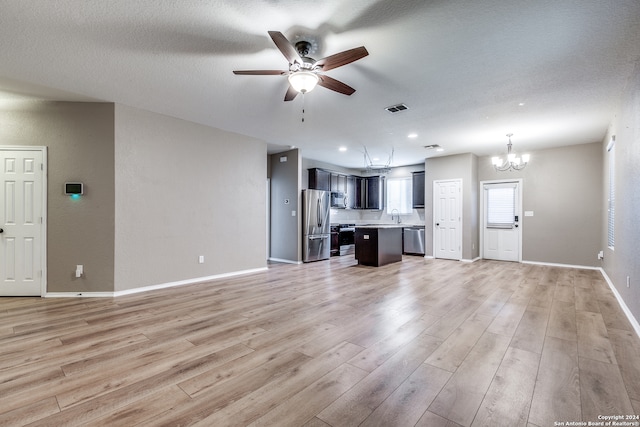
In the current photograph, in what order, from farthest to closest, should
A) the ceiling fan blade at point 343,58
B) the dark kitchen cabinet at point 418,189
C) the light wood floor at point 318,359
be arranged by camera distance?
1. the dark kitchen cabinet at point 418,189
2. the ceiling fan blade at point 343,58
3. the light wood floor at point 318,359

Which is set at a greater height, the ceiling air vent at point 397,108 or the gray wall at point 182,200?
the ceiling air vent at point 397,108

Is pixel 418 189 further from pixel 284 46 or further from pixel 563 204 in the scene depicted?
pixel 284 46

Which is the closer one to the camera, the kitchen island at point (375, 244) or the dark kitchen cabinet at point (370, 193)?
the kitchen island at point (375, 244)

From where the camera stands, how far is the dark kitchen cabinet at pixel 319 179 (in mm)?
7898

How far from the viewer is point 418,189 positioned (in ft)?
28.0

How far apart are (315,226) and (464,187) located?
3.88m

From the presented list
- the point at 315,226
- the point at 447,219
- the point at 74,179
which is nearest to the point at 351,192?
the point at 315,226

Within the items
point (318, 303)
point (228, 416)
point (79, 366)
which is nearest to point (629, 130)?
point (318, 303)

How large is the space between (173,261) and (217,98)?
2709 mm

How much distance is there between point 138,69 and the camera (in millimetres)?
3133

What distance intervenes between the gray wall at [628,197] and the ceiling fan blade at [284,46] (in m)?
3.35

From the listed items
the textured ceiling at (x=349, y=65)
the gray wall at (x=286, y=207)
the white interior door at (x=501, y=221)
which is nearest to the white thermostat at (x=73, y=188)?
the textured ceiling at (x=349, y=65)

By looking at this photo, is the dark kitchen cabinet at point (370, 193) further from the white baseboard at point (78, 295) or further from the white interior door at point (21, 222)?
the white interior door at point (21, 222)

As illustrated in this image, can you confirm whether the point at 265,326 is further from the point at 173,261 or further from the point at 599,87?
the point at 599,87
